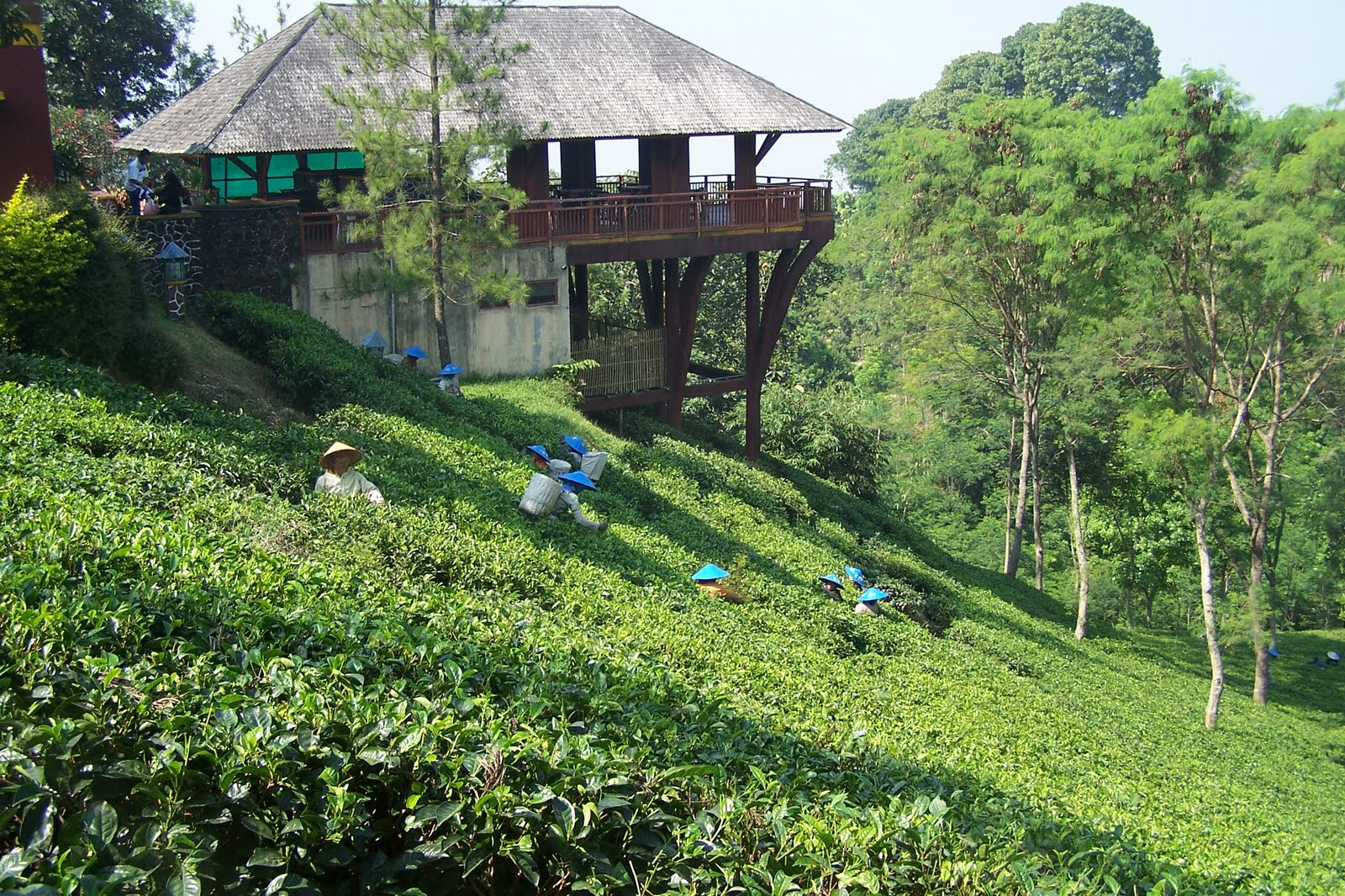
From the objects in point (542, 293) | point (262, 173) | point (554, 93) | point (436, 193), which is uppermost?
point (554, 93)

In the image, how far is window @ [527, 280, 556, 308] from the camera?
21641 millimetres

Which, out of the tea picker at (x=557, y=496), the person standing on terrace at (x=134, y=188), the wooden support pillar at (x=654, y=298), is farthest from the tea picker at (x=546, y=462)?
the wooden support pillar at (x=654, y=298)

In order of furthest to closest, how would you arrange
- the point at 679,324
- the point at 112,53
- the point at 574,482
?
the point at 112,53 < the point at 679,324 < the point at 574,482

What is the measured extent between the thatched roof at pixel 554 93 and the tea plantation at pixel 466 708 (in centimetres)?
400

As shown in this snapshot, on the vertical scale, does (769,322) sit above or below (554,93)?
below

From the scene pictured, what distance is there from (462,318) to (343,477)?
10.4 metres

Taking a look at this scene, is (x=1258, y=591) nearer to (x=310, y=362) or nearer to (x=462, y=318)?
(x=462, y=318)

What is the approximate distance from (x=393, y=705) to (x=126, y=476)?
5.34 metres

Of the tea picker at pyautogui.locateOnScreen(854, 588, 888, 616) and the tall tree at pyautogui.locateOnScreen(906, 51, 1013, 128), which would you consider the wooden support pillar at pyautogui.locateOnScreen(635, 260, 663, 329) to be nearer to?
the tea picker at pyautogui.locateOnScreen(854, 588, 888, 616)

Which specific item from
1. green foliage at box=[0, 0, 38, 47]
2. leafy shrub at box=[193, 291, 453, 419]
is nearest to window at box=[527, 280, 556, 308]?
leafy shrub at box=[193, 291, 453, 419]

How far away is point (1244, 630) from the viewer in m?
22.5

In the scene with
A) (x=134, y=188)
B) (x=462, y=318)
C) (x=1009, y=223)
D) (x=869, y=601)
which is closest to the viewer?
(x=869, y=601)

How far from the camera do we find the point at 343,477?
11.3 m

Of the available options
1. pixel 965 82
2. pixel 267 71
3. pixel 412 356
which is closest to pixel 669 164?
pixel 412 356
